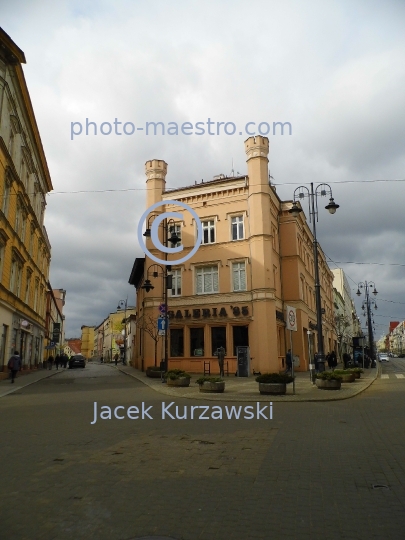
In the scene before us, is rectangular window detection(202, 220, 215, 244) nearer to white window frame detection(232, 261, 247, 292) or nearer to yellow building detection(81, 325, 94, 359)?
white window frame detection(232, 261, 247, 292)

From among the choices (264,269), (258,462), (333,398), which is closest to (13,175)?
(264,269)

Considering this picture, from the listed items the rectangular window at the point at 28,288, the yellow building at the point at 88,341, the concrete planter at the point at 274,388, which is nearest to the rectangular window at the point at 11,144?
the rectangular window at the point at 28,288

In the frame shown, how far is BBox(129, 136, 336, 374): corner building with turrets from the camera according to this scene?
29.9m

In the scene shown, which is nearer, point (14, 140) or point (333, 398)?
point (333, 398)

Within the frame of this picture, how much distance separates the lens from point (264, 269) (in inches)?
1181

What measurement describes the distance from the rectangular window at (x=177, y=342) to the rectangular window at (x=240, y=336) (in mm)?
4227

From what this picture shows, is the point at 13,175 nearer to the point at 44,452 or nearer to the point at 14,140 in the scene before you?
the point at 14,140

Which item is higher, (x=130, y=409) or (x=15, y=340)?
(x=15, y=340)

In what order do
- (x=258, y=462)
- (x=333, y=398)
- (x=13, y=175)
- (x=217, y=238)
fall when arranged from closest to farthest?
(x=258, y=462) < (x=333, y=398) < (x=13, y=175) < (x=217, y=238)

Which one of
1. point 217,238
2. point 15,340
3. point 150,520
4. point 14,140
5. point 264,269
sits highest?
point 14,140

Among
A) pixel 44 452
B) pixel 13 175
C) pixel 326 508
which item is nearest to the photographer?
pixel 326 508

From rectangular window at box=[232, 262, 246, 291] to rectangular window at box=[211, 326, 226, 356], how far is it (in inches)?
121

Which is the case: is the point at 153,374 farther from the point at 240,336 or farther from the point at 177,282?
the point at 177,282

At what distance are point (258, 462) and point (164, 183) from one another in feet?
99.5
